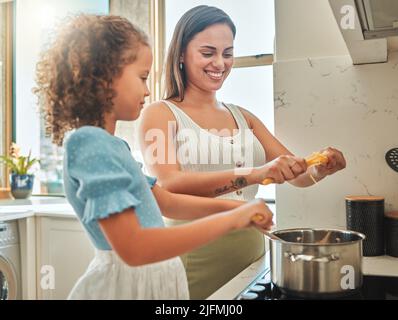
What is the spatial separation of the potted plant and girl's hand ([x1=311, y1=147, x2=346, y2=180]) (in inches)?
43.3

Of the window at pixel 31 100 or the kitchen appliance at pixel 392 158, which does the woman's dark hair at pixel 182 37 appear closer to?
the kitchen appliance at pixel 392 158

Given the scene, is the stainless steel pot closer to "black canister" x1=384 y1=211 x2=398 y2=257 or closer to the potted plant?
"black canister" x1=384 y1=211 x2=398 y2=257

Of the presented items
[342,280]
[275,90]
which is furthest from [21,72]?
[342,280]

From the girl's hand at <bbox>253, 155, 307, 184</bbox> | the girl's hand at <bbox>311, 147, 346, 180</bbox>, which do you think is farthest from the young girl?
the girl's hand at <bbox>311, 147, 346, 180</bbox>

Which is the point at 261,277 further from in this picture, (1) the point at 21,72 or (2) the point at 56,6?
(1) the point at 21,72

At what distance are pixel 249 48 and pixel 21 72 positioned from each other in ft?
3.01

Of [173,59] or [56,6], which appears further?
Answer: [56,6]

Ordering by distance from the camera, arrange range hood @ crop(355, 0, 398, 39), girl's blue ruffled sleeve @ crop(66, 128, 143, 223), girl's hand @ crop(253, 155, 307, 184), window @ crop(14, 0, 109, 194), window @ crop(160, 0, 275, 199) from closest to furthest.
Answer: girl's blue ruffled sleeve @ crop(66, 128, 143, 223) → range hood @ crop(355, 0, 398, 39) → girl's hand @ crop(253, 155, 307, 184) → window @ crop(160, 0, 275, 199) → window @ crop(14, 0, 109, 194)

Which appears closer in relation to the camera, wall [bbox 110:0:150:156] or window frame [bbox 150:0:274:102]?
window frame [bbox 150:0:274:102]

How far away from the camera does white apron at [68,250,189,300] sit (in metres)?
0.44

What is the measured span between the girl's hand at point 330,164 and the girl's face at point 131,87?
33cm

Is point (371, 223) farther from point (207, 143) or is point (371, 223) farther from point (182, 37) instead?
point (182, 37)

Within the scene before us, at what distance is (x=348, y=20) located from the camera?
49cm

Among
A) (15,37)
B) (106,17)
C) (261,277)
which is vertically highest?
(15,37)
